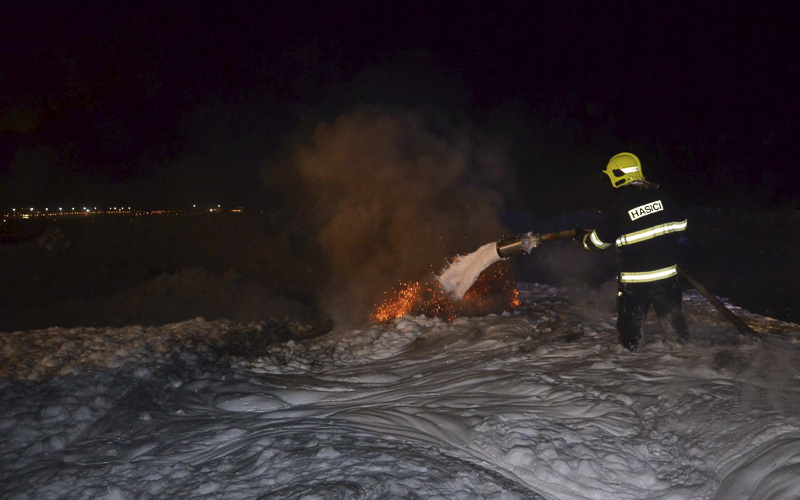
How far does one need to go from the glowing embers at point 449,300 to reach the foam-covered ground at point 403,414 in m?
0.99

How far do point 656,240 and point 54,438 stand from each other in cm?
603

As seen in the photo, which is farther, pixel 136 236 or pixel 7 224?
pixel 136 236

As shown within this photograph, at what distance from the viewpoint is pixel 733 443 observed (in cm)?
404

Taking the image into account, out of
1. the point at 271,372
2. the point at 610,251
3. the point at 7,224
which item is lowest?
the point at 610,251

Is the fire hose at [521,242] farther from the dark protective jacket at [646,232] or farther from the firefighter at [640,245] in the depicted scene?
the dark protective jacket at [646,232]

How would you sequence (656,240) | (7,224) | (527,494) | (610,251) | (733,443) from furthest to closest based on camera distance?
(610,251) < (7,224) < (656,240) < (733,443) < (527,494)

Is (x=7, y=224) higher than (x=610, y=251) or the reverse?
higher

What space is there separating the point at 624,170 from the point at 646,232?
0.75m

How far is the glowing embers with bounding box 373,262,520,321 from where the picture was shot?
8922 millimetres

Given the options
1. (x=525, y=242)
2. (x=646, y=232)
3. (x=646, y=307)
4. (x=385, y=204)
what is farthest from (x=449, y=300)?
(x=646, y=232)

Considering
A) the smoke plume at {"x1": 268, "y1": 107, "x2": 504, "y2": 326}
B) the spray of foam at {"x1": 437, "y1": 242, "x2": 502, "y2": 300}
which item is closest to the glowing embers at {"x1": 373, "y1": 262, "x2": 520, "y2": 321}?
the spray of foam at {"x1": 437, "y1": 242, "x2": 502, "y2": 300}

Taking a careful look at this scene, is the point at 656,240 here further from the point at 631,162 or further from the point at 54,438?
the point at 54,438

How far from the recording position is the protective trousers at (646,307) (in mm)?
6242

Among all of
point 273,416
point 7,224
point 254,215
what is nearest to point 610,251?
point 254,215
